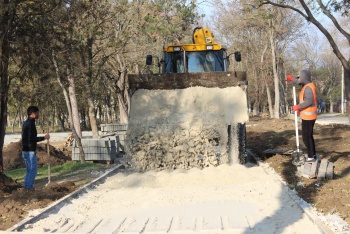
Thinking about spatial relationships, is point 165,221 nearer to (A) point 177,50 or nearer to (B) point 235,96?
(B) point 235,96

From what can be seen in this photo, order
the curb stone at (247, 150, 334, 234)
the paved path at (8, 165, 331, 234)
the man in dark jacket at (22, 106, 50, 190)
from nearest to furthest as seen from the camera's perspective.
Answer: the curb stone at (247, 150, 334, 234) < the paved path at (8, 165, 331, 234) < the man in dark jacket at (22, 106, 50, 190)

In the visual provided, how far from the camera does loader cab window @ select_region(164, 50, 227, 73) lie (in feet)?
45.0

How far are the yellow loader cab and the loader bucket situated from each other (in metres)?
2.44

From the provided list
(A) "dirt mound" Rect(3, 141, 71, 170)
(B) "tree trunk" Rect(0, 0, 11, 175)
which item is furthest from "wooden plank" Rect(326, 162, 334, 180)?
(A) "dirt mound" Rect(3, 141, 71, 170)

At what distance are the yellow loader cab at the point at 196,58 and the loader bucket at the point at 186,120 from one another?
7.99ft

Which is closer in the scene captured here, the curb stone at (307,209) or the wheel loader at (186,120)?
the curb stone at (307,209)

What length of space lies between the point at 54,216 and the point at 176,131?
4.20 meters

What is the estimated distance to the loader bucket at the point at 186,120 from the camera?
10.4 m

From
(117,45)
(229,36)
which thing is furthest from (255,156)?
(229,36)

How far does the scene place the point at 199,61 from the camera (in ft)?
45.4

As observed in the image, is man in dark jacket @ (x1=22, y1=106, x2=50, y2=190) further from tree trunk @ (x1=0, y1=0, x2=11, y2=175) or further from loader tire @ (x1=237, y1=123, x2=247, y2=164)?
loader tire @ (x1=237, y1=123, x2=247, y2=164)

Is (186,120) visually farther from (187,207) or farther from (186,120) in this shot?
(187,207)

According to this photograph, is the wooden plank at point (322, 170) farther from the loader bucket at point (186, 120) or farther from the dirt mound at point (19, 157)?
the dirt mound at point (19, 157)

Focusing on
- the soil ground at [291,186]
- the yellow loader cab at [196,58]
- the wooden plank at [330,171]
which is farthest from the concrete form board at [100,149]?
the wooden plank at [330,171]
